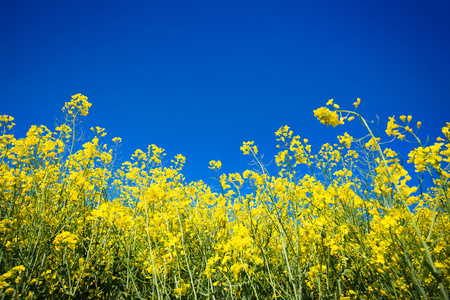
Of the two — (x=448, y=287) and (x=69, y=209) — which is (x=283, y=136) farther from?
(x=69, y=209)

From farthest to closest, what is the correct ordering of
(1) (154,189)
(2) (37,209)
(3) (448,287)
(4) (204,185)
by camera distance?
(4) (204,185), (2) (37,209), (1) (154,189), (3) (448,287)

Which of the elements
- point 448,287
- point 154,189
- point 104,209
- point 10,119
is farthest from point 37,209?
point 448,287

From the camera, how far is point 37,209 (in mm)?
2357

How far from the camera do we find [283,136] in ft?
8.21

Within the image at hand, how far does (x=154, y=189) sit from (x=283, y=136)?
1.49 m

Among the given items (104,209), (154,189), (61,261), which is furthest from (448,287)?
(61,261)

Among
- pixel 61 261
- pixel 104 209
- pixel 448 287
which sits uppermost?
pixel 104 209

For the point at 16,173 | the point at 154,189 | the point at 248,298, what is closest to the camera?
the point at 248,298

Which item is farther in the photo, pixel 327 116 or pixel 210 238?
pixel 210 238

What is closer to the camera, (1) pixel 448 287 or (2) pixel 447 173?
(2) pixel 447 173

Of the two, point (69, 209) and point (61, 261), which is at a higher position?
point (69, 209)

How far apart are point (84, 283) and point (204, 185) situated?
239 centimetres

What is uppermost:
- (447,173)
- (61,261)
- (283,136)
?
(283,136)

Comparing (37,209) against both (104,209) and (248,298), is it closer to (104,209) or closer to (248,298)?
(104,209)
